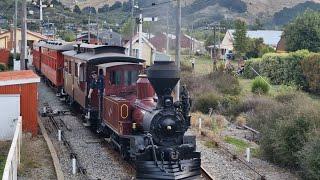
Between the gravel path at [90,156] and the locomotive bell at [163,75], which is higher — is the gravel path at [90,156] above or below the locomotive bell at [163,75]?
below

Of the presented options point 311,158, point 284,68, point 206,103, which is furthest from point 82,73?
point 284,68

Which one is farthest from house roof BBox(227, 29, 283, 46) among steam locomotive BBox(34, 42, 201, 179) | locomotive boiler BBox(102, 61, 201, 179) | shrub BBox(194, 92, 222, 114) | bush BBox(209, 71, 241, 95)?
locomotive boiler BBox(102, 61, 201, 179)

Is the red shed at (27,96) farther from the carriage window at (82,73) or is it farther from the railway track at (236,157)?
the railway track at (236,157)

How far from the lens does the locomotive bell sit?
37.9 feet

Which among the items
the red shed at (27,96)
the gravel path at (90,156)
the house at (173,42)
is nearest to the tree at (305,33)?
the house at (173,42)

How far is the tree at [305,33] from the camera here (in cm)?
5978

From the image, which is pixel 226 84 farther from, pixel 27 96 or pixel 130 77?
pixel 130 77

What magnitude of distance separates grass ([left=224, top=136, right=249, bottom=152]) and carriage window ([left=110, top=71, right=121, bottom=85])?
17.2 ft

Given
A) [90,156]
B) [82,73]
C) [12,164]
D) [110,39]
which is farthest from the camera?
[110,39]

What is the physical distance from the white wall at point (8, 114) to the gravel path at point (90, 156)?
4.66 feet

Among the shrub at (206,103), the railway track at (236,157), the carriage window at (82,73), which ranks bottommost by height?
the railway track at (236,157)

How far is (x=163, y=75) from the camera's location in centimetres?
1153

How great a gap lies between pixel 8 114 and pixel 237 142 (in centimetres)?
837

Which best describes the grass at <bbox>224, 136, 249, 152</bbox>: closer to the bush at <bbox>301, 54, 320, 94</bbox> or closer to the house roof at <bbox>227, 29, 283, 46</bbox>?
the bush at <bbox>301, 54, 320, 94</bbox>
